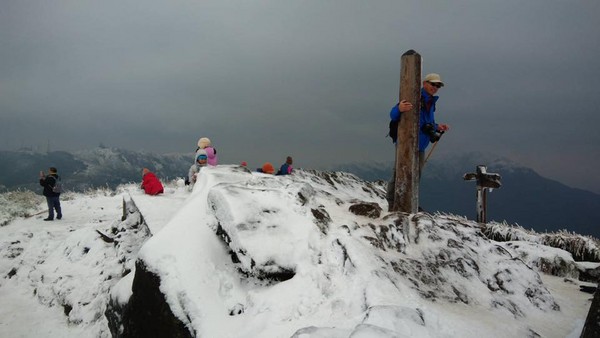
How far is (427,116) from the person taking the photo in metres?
6.55

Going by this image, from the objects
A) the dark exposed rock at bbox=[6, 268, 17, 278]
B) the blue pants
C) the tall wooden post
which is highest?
the tall wooden post

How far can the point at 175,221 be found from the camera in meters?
5.20

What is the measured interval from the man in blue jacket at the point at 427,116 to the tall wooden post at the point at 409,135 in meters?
0.25

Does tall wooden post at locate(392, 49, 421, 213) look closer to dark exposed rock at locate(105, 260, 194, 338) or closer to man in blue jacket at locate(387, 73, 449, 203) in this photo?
man in blue jacket at locate(387, 73, 449, 203)

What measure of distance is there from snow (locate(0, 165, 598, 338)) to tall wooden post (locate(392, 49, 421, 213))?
0.77 m

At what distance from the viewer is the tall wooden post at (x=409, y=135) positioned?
6.09 m

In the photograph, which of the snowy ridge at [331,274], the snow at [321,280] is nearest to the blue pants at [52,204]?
the snow at [321,280]

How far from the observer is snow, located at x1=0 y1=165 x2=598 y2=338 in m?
3.22

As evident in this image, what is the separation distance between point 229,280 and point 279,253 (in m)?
0.76

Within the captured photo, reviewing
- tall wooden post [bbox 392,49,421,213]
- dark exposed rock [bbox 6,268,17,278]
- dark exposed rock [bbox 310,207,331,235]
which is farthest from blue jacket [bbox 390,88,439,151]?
dark exposed rock [bbox 6,268,17,278]

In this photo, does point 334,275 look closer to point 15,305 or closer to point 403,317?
point 403,317

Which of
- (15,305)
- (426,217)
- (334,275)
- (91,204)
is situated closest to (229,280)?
(334,275)

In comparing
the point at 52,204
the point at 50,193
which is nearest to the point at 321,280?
the point at 50,193

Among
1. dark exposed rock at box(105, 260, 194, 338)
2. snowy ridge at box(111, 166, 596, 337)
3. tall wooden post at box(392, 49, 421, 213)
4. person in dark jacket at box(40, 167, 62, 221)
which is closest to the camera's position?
snowy ridge at box(111, 166, 596, 337)
